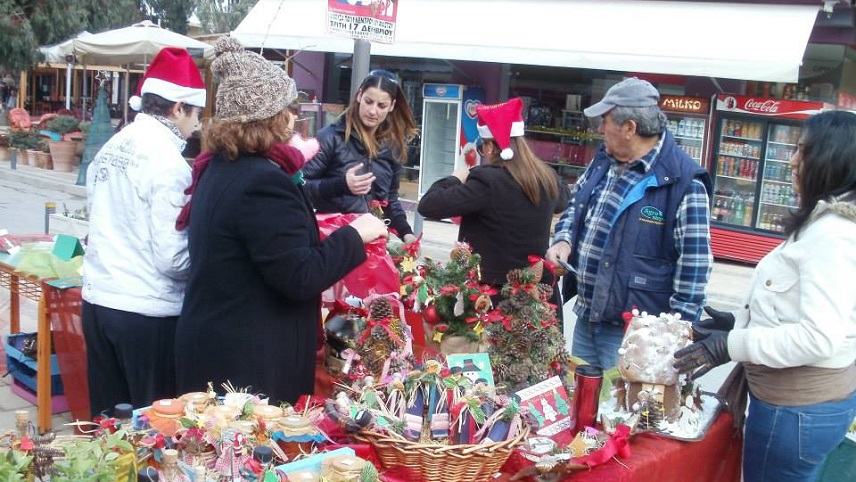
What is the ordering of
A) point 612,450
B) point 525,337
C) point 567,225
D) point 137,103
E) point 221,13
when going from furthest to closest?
point 221,13 < point 567,225 < point 137,103 < point 525,337 < point 612,450

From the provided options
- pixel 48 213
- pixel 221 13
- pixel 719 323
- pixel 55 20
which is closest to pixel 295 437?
pixel 719 323

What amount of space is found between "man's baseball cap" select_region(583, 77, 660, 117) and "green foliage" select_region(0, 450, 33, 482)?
2.20m

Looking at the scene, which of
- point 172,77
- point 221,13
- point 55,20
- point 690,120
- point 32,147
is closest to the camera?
point 172,77

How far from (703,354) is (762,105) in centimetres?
892

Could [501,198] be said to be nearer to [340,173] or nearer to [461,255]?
[461,255]

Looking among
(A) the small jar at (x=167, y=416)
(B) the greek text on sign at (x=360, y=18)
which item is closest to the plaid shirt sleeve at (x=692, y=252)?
(A) the small jar at (x=167, y=416)

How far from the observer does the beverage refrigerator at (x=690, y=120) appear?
1095cm

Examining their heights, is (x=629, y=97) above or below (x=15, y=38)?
below

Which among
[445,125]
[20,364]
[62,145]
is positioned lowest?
[20,364]

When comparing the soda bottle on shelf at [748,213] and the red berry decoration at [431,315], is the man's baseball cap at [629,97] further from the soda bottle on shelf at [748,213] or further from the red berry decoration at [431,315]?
the soda bottle on shelf at [748,213]

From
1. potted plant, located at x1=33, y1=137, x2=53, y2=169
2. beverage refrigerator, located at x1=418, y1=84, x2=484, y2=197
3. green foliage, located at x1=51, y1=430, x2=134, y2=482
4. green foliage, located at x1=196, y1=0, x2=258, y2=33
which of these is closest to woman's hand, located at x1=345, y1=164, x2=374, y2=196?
green foliage, located at x1=51, y1=430, x2=134, y2=482

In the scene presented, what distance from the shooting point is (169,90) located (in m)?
2.84

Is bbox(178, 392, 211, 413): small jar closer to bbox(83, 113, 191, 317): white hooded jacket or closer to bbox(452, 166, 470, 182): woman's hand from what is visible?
bbox(83, 113, 191, 317): white hooded jacket

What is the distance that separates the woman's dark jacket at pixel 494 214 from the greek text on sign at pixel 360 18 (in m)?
1.57
